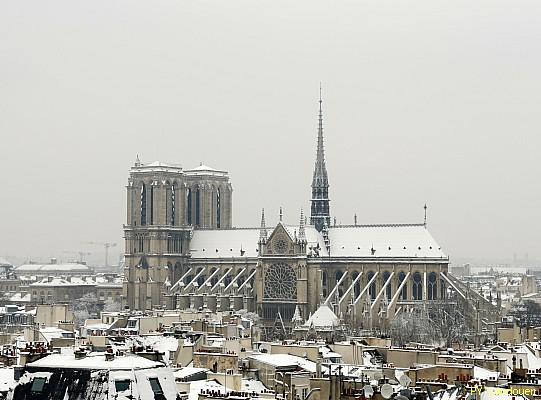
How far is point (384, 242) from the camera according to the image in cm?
15938

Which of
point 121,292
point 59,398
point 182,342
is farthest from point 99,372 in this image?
point 121,292

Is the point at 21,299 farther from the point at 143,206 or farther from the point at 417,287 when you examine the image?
the point at 417,287

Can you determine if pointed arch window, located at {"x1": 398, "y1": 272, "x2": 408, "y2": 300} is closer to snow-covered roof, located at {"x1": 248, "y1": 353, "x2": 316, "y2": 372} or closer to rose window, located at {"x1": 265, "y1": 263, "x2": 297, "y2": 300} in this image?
rose window, located at {"x1": 265, "y1": 263, "x2": 297, "y2": 300}

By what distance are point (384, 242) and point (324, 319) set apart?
1041 inches

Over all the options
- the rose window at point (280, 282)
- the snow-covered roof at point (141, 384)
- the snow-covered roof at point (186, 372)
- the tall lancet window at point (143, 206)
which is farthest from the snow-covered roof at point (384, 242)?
the snow-covered roof at point (141, 384)

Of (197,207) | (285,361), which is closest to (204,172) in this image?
(197,207)

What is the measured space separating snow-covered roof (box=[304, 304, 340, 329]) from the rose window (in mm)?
21295

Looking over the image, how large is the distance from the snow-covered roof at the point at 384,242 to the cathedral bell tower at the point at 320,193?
4433 mm

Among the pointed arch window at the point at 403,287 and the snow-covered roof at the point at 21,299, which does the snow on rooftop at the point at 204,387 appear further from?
the snow-covered roof at the point at 21,299

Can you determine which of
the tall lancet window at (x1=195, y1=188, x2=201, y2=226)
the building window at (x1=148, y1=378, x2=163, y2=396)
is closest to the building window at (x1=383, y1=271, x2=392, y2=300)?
the tall lancet window at (x1=195, y1=188, x2=201, y2=226)

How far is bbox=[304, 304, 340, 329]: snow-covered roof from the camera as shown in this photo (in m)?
133

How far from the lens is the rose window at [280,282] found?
159 m

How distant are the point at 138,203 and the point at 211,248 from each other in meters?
10.6

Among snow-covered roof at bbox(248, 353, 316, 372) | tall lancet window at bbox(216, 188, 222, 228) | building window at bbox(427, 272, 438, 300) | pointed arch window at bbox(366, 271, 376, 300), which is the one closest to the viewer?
snow-covered roof at bbox(248, 353, 316, 372)
